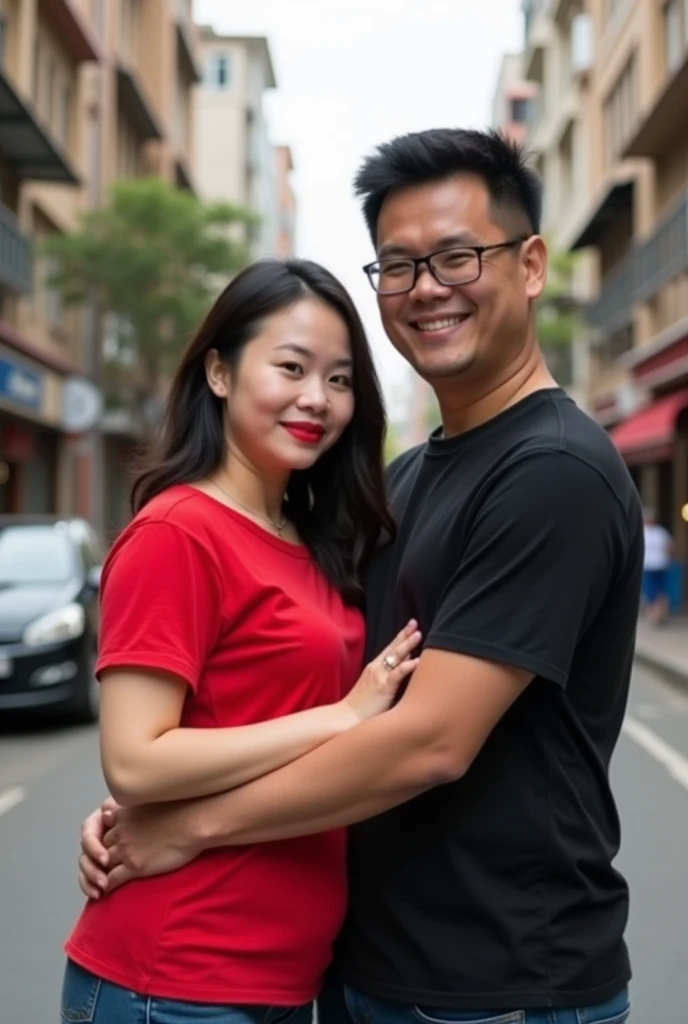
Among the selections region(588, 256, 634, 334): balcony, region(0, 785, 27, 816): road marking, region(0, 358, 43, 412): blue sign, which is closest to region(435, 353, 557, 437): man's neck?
region(0, 785, 27, 816): road marking

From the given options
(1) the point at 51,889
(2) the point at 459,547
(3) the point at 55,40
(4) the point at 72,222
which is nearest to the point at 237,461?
(2) the point at 459,547

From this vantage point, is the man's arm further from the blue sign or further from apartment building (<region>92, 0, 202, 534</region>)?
apartment building (<region>92, 0, 202, 534</region>)

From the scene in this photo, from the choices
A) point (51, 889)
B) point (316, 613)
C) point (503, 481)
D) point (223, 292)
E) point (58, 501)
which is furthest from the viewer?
point (58, 501)

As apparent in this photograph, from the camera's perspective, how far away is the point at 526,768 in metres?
2.12

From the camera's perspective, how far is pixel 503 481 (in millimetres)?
2109

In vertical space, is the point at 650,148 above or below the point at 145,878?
above

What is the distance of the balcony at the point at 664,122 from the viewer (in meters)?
24.2

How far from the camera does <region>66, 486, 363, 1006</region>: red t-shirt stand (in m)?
2.18

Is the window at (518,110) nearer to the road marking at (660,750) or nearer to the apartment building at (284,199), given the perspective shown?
the apartment building at (284,199)

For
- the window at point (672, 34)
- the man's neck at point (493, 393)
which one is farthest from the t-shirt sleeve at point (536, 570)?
the window at point (672, 34)

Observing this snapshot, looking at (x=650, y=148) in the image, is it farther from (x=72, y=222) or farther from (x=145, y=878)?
(x=145, y=878)

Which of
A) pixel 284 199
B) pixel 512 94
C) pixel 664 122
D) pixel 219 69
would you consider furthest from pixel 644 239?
pixel 284 199

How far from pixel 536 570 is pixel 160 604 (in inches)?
21.0

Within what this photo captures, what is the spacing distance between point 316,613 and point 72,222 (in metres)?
33.5
